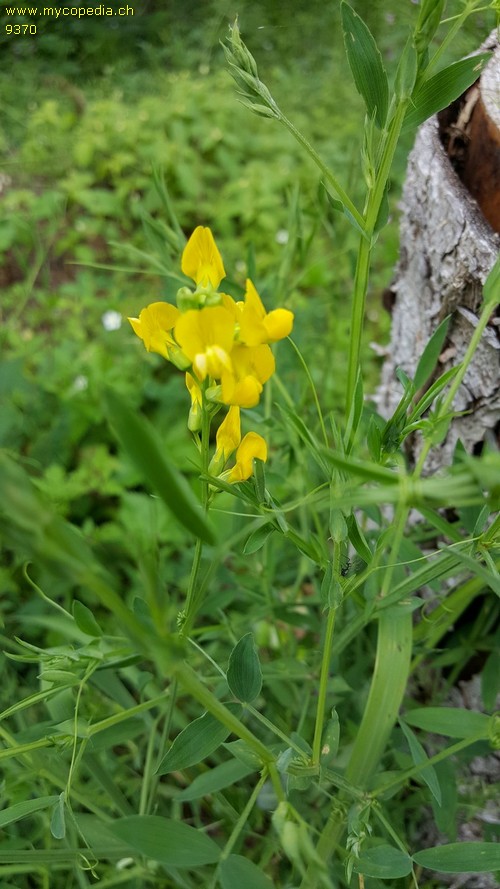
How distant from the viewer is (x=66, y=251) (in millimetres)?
2432

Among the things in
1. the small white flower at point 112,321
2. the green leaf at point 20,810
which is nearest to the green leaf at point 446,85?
the green leaf at point 20,810

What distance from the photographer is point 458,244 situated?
2.81 feet

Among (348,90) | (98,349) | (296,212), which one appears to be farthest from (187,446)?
→ (348,90)

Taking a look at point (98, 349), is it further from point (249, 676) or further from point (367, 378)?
point (249, 676)

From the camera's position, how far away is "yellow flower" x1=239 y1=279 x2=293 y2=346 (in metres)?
0.48

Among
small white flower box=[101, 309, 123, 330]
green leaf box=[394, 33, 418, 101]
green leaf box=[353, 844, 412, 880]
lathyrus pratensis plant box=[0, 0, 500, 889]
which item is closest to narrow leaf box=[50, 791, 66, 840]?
lathyrus pratensis plant box=[0, 0, 500, 889]

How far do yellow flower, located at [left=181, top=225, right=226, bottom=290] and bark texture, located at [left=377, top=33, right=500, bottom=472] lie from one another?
1.31 feet

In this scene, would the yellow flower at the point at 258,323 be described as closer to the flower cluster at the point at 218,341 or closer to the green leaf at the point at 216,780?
the flower cluster at the point at 218,341

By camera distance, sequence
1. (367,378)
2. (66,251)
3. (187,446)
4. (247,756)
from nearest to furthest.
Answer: (247,756) < (187,446) < (367,378) < (66,251)

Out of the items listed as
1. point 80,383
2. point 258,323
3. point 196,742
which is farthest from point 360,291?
point 80,383

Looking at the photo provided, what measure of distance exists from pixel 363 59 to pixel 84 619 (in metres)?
0.54

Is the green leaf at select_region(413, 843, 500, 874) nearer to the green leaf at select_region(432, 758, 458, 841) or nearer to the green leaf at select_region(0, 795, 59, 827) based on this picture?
the green leaf at select_region(432, 758, 458, 841)

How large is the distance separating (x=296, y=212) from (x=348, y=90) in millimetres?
2164

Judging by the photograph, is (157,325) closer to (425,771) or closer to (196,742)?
(196,742)
